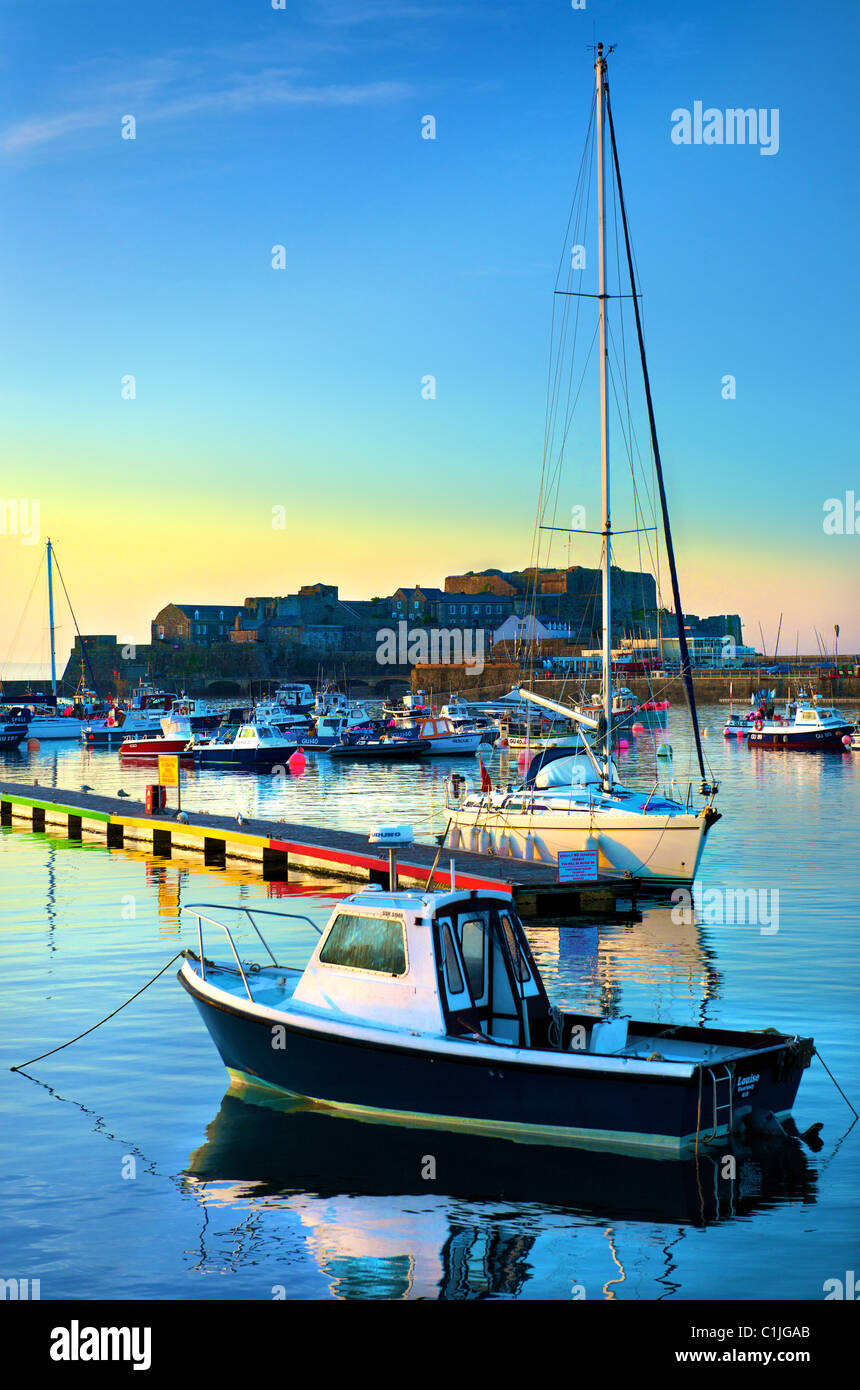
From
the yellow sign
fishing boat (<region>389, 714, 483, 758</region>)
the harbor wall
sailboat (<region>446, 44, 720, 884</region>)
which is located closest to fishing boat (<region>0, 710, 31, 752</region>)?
fishing boat (<region>389, 714, 483, 758</region>)

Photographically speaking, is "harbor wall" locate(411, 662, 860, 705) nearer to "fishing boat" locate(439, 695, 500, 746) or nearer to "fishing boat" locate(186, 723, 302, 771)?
"fishing boat" locate(439, 695, 500, 746)

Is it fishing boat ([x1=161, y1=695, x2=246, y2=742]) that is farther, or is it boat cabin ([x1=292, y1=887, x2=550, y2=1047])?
fishing boat ([x1=161, y1=695, x2=246, y2=742])

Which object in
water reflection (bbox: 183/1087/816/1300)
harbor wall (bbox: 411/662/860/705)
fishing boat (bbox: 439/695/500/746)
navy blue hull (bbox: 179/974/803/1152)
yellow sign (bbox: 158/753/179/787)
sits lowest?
water reflection (bbox: 183/1087/816/1300)

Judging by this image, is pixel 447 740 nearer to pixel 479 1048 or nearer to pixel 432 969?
pixel 432 969

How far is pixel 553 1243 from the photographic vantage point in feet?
39.0

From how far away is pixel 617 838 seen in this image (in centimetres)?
2989

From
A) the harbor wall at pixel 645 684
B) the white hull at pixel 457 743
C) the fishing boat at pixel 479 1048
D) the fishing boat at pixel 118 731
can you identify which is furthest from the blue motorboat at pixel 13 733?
the fishing boat at pixel 479 1048

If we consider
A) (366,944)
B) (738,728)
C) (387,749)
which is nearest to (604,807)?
Result: (366,944)

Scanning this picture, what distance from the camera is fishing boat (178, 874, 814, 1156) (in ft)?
42.3

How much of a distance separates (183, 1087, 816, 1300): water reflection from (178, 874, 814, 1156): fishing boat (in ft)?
0.95

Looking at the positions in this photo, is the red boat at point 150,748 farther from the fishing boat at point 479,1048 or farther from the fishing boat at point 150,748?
the fishing boat at point 479,1048

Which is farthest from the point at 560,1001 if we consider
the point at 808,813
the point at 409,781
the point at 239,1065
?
the point at 409,781

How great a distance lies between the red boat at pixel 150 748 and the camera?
85.6 metres

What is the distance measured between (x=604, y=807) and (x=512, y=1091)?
56.9 feet
